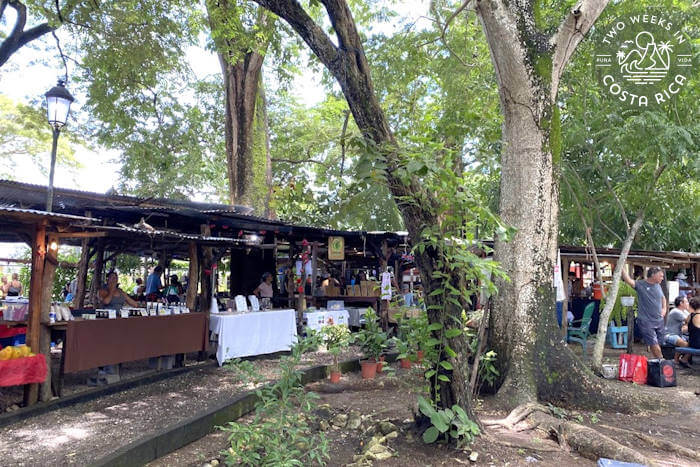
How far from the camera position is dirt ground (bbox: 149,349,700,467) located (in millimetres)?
4016

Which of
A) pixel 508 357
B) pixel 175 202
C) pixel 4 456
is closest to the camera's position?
pixel 4 456

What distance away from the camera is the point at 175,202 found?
36.0ft

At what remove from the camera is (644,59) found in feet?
25.0

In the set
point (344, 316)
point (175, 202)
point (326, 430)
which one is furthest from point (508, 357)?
point (175, 202)

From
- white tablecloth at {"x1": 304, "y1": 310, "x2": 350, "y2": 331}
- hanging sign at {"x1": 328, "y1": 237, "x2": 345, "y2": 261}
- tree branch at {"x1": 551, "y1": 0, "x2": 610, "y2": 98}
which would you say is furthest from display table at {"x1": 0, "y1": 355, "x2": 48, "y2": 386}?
hanging sign at {"x1": 328, "y1": 237, "x2": 345, "y2": 261}

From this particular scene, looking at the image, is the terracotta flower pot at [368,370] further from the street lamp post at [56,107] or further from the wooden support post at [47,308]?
the street lamp post at [56,107]

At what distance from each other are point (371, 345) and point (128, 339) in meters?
3.41

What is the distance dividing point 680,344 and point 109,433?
8.71m

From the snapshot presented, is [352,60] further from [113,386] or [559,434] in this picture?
[113,386]

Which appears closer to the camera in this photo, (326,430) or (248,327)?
(326,430)

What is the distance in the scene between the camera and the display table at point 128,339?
594cm

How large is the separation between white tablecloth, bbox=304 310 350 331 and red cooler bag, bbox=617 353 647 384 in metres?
5.24

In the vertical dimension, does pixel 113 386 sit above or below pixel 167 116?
below

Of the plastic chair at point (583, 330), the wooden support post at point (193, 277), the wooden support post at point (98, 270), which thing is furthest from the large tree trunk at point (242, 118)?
the plastic chair at point (583, 330)
